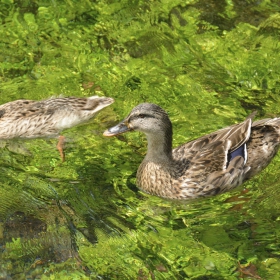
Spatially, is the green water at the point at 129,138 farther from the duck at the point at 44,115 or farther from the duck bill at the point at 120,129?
the duck bill at the point at 120,129

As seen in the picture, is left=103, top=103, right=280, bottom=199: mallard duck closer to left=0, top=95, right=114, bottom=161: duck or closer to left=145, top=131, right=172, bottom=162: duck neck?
left=145, top=131, right=172, bottom=162: duck neck

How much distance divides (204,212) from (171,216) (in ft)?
1.19

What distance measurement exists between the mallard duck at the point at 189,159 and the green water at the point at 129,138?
16 centimetres

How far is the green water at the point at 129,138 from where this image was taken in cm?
698

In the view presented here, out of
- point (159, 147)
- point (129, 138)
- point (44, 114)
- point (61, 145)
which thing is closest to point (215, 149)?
point (159, 147)

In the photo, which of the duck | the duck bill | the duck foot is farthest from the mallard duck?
the duck

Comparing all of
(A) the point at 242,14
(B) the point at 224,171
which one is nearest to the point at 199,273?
(B) the point at 224,171

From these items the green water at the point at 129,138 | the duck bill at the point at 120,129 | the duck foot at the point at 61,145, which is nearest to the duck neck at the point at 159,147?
the duck bill at the point at 120,129

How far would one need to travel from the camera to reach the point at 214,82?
9461 mm

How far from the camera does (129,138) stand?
866cm

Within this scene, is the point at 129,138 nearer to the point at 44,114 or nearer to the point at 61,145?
the point at 61,145

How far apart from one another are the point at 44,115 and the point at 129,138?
3.72 feet

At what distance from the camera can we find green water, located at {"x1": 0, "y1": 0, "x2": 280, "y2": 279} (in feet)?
22.9

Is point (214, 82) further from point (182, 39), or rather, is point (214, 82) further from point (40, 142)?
point (40, 142)
